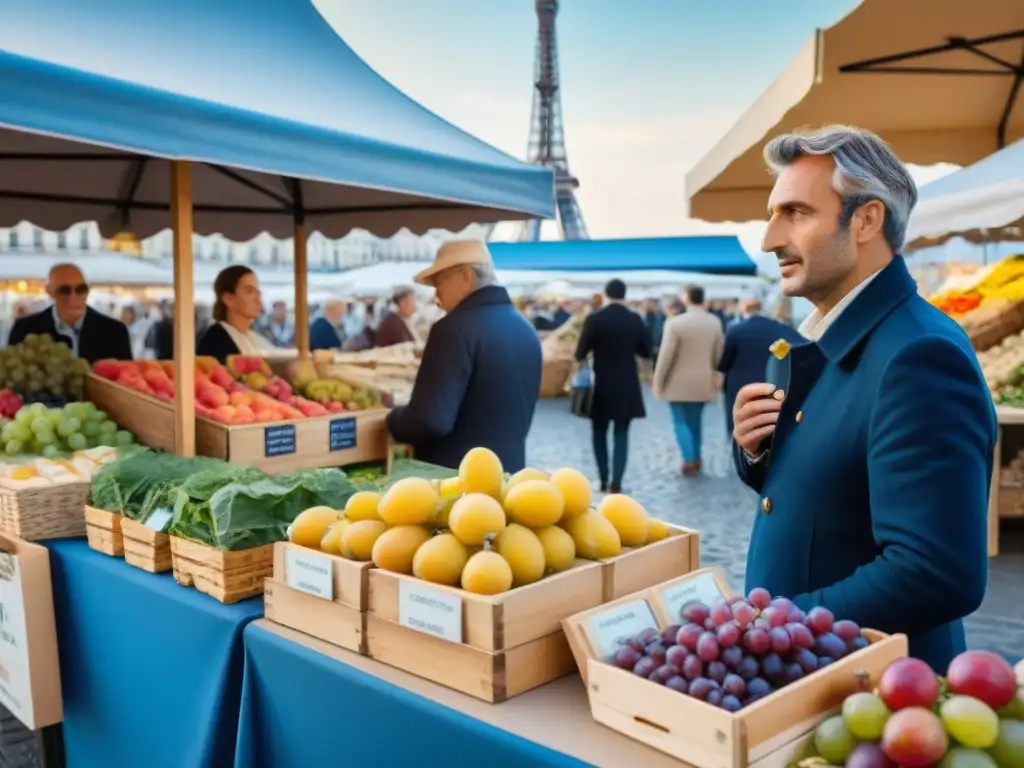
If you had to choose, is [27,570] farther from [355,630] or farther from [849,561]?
[849,561]

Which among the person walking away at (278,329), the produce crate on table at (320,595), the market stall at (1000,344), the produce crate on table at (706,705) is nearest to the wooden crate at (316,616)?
the produce crate on table at (320,595)

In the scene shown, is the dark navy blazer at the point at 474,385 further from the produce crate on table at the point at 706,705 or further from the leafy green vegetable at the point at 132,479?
the produce crate on table at the point at 706,705

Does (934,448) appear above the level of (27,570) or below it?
above

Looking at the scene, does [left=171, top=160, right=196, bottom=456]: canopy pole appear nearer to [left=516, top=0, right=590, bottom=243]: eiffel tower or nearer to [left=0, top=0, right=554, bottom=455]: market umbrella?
[left=0, top=0, right=554, bottom=455]: market umbrella

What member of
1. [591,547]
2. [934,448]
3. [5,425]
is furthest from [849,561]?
[5,425]

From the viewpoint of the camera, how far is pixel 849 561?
5.45 feet

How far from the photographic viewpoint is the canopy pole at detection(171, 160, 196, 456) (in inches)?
125

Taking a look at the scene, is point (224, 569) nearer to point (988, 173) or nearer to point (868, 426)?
point (868, 426)

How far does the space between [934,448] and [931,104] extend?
540cm

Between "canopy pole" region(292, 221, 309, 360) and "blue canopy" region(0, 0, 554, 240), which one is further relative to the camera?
"canopy pole" region(292, 221, 309, 360)

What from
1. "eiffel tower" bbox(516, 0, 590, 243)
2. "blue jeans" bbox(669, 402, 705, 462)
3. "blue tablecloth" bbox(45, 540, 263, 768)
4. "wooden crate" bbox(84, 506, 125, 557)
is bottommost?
"blue jeans" bbox(669, 402, 705, 462)

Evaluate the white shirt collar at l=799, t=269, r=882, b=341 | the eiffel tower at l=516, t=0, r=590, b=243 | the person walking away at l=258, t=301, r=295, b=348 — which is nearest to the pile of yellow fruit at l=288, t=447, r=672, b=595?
the white shirt collar at l=799, t=269, r=882, b=341

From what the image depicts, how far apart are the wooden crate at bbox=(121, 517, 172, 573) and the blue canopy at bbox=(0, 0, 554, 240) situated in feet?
3.28

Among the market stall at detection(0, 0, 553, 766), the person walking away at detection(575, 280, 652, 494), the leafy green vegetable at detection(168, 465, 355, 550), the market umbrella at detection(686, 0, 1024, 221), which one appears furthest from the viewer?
the person walking away at detection(575, 280, 652, 494)
